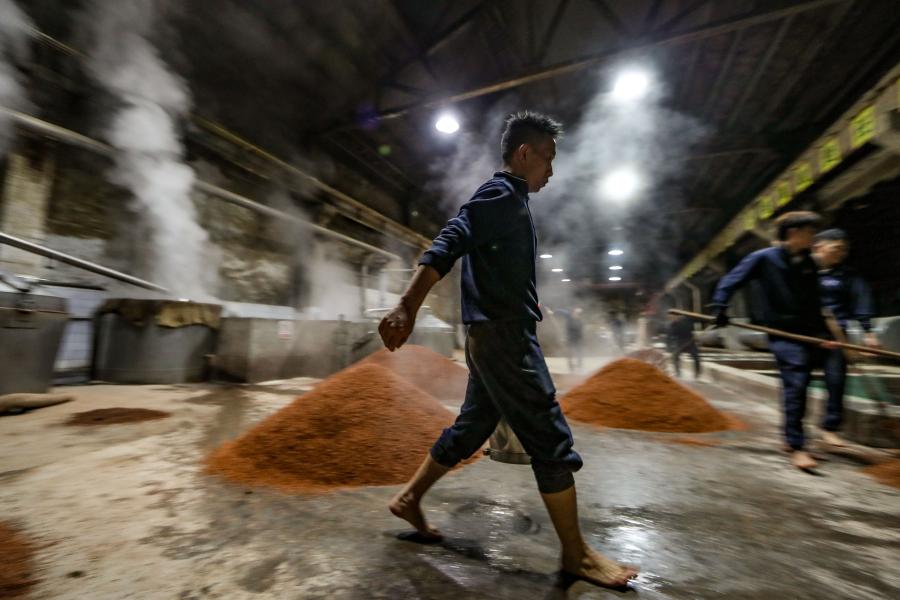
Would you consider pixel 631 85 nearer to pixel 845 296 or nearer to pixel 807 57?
pixel 807 57

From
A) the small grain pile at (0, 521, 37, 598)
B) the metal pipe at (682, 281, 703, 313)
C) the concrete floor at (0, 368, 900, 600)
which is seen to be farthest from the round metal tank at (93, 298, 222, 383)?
the metal pipe at (682, 281, 703, 313)

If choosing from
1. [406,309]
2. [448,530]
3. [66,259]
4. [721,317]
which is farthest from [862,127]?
[66,259]

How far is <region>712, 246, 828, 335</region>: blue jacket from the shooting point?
265 centimetres

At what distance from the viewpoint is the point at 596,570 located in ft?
3.98

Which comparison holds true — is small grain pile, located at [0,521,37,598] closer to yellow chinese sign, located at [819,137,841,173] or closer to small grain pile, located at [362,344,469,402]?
small grain pile, located at [362,344,469,402]

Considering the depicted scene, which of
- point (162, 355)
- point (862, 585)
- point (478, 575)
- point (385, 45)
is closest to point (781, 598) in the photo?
point (862, 585)

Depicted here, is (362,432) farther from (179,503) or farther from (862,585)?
(862,585)

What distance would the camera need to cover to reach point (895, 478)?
7.25 ft

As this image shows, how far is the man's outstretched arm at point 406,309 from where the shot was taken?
3.97 ft

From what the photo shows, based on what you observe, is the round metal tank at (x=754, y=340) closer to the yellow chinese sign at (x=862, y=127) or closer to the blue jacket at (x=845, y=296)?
the yellow chinese sign at (x=862, y=127)

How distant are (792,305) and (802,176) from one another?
6.22 m

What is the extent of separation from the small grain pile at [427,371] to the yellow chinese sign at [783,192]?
7494 mm

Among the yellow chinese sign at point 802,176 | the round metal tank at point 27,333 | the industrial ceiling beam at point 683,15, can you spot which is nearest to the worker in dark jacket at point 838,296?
the industrial ceiling beam at point 683,15

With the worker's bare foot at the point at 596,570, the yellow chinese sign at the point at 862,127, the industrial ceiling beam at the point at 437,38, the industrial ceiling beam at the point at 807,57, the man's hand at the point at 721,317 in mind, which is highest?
the industrial ceiling beam at the point at 437,38
